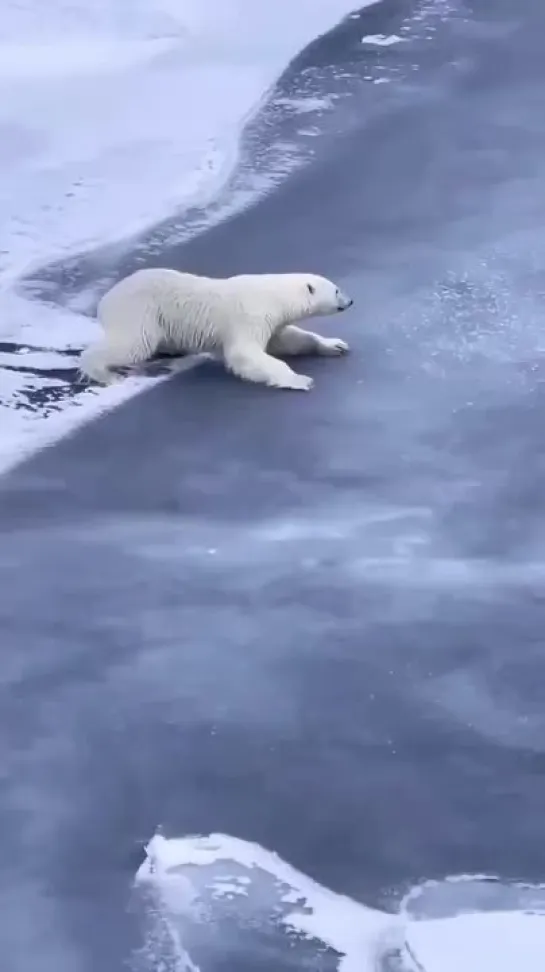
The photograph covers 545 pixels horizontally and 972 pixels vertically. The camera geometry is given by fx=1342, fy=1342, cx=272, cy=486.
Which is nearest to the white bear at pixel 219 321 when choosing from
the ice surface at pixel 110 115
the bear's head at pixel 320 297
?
the bear's head at pixel 320 297

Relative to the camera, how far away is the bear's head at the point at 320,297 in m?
2.78

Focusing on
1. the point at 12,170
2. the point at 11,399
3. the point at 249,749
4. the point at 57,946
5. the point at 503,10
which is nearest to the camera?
the point at 57,946

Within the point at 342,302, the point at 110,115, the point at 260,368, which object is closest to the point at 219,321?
the point at 260,368

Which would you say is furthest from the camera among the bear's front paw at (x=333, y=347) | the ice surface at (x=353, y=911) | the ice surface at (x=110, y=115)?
the ice surface at (x=110, y=115)

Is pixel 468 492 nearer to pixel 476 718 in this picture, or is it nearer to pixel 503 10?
pixel 476 718

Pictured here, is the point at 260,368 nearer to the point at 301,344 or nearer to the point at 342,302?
the point at 301,344

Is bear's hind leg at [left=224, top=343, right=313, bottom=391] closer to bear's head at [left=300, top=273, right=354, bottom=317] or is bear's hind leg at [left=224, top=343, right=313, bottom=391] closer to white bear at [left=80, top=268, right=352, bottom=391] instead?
white bear at [left=80, top=268, right=352, bottom=391]

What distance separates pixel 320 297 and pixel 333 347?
0.12 meters

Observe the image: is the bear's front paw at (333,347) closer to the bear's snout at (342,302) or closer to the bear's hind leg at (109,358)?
the bear's snout at (342,302)

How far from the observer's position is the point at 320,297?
2789 mm

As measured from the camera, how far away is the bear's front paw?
9.02 ft

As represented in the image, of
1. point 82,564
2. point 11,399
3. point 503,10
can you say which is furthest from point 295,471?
point 503,10

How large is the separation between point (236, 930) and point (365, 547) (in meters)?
0.76

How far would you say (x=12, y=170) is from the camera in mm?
3715
